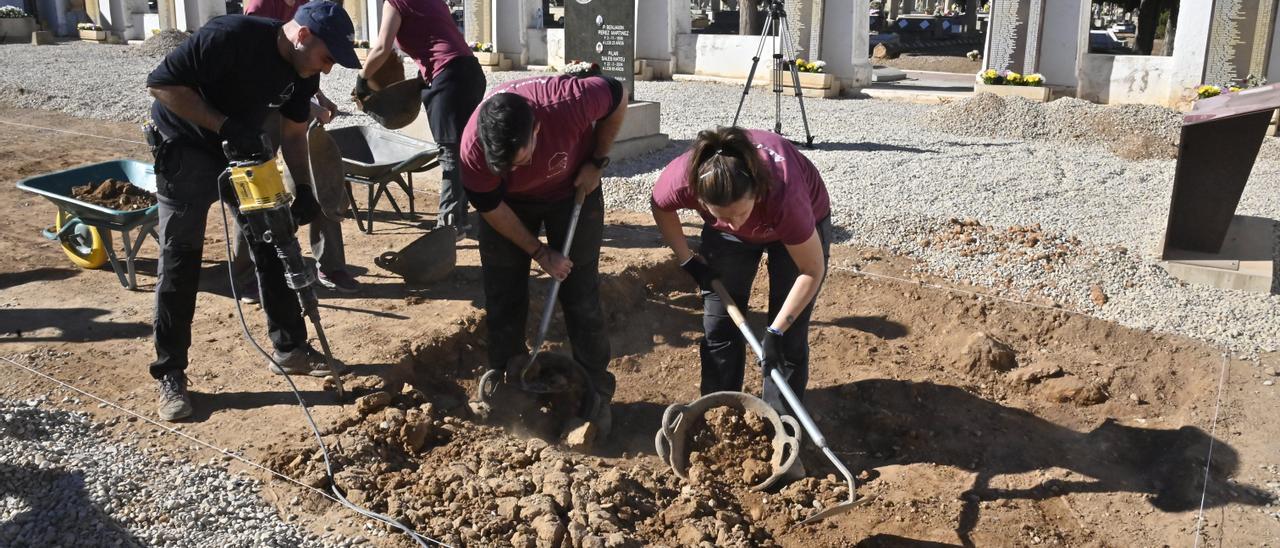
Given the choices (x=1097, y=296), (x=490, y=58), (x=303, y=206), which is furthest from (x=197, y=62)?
(x=490, y=58)

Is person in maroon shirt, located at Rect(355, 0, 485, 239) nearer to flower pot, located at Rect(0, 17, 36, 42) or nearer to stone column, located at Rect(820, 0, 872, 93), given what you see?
stone column, located at Rect(820, 0, 872, 93)

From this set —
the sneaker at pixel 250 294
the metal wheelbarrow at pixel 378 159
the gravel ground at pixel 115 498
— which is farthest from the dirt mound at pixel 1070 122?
the gravel ground at pixel 115 498

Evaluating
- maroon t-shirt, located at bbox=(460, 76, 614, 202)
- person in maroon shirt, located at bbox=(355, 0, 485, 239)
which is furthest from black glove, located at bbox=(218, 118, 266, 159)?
person in maroon shirt, located at bbox=(355, 0, 485, 239)

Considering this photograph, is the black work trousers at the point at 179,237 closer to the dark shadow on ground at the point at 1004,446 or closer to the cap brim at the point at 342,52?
the cap brim at the point at 342,52

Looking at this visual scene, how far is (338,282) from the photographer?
16.9ft

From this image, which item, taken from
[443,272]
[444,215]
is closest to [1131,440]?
[443,272]

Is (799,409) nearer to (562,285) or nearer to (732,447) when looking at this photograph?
(732,447)

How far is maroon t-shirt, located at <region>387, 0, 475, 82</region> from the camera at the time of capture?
5516 millimetres

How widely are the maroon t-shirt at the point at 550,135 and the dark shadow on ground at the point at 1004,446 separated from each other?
4.95 ft

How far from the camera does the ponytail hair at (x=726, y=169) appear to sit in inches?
117

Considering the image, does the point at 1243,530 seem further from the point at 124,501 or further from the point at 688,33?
the point at 688,33

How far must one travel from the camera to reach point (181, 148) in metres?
3.69

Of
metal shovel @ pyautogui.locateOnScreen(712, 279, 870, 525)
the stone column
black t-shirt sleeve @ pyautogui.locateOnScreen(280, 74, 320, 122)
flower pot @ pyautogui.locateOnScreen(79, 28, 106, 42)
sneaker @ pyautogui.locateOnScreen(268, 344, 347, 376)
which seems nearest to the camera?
metal shovel @ pyautogui.locateOnScreen(712, 279, 870, 525)

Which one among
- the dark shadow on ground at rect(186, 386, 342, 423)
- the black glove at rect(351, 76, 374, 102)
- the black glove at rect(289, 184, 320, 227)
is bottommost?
the dark shadow on ground at rect(186, 386, 342, 423)
